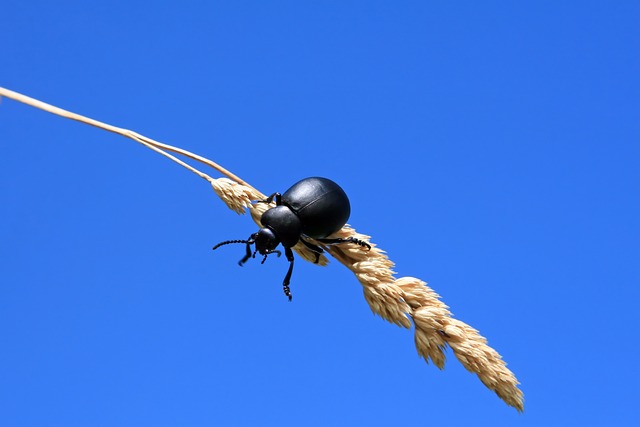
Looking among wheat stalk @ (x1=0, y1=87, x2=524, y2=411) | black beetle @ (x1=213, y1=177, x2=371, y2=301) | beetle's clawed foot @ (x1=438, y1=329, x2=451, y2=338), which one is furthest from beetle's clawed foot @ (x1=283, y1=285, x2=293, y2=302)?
beetle's clawed foot @ (x1=438, y1=329, x2=451, y2=338)

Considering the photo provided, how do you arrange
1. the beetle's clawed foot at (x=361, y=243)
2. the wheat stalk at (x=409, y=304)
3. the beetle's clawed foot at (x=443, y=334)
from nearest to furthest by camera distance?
the wheat stalk at (x=409, y=304) → the beetle's clawed foot at (x=443, y=334) → the beetle's clawed foot at (x=361, y=243)

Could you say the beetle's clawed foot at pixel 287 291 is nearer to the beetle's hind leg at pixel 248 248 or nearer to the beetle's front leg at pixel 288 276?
the beetle's front leg at pixel 288 276

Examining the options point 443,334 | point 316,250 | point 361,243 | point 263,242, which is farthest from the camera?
point 263,242

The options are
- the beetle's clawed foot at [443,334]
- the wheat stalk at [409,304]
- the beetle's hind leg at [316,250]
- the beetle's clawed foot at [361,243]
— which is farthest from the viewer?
the beetle's hind leg at [316,250]

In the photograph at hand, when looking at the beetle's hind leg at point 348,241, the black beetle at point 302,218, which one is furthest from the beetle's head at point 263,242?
the beetle's hind leg at point 348,241

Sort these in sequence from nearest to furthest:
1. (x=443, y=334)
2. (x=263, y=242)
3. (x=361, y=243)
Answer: (x=443, y=334) → (x=361, y=243) → (x=263, y=242)

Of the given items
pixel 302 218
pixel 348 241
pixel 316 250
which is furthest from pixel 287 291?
pixel 348 241

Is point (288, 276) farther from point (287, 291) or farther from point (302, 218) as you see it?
point (302, 218)
